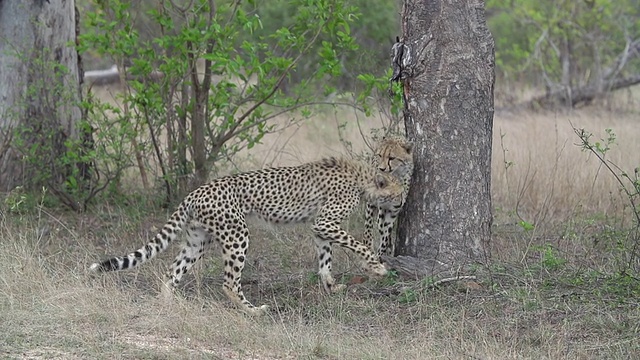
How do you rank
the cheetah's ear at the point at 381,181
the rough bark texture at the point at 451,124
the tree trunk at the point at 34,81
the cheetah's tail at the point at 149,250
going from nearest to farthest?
the cheetah's tail at the point at 149,250, the rough bark texture at the point at 451,124, the cheetah's ear at the point at 381,181, the tree trunk at the point at 34,81

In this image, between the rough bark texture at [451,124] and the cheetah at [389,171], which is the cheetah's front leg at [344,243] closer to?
the rough bark texture at [451,124]

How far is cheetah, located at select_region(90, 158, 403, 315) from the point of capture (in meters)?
6.43

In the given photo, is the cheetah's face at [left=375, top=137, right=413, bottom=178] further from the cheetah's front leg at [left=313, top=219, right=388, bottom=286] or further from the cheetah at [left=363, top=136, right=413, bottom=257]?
the cheetah's front leg at [left=313, top=219, right=388, bottom=286]

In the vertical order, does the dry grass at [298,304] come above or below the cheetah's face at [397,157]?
below

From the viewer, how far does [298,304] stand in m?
6.35

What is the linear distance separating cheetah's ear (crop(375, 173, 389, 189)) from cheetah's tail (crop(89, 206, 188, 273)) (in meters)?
1.29

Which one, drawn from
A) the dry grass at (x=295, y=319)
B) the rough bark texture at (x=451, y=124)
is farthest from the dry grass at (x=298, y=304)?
the rough bark texture at (x=451, y=124)

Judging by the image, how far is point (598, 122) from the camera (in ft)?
38.6

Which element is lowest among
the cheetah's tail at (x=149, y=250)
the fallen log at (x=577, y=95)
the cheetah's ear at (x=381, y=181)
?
the cheetah's tail at (x=149, y=250)

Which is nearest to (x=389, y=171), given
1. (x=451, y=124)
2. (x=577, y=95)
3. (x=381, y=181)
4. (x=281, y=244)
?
(x=381, y=181)

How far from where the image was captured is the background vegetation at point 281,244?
17.3 ft

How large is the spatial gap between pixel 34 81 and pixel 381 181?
12.1 ft

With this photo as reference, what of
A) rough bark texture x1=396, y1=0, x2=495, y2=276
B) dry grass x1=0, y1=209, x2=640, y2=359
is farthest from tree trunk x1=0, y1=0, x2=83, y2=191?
rough bark texture x1=396, y1=0, x2=495, y2=276

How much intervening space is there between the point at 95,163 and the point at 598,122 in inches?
240
